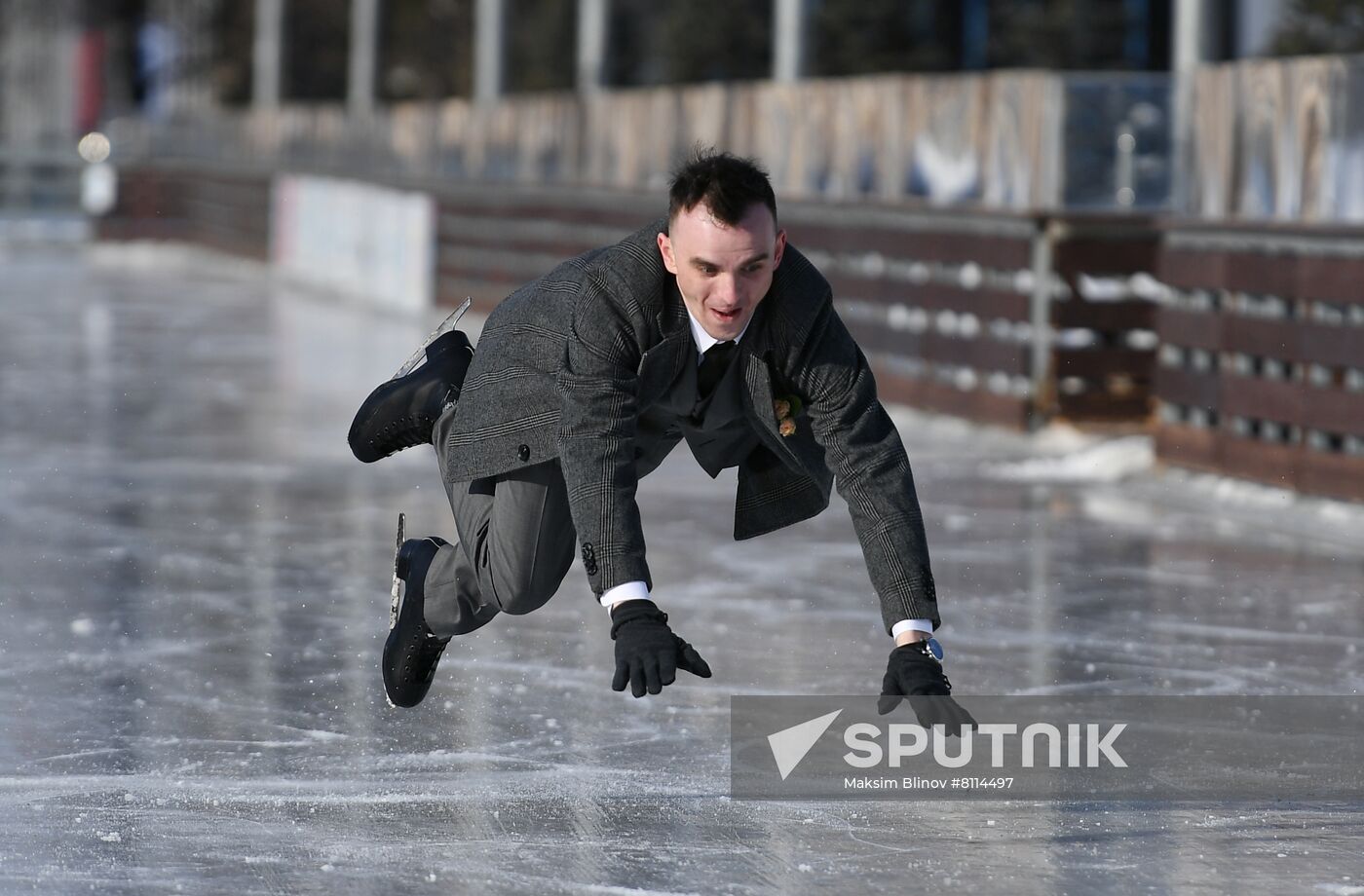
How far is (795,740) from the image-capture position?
21.4 feet

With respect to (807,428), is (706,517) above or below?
below

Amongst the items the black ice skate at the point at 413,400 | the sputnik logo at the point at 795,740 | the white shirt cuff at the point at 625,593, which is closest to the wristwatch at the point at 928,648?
the white shirt cuff at the point at 625,593

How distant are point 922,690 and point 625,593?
0.64 metres

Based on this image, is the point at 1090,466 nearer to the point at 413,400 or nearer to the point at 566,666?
the point at 566,666

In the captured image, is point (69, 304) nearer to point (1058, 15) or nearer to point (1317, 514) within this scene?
point (1058, 15)

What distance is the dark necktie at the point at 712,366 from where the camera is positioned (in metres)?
5.14

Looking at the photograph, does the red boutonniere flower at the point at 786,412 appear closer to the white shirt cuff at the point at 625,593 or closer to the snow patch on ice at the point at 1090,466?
the white shirt cuff at the point at 625,593

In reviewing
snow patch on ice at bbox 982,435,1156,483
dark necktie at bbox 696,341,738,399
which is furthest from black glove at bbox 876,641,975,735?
snow patch on ice at bbox 982,435,1156,483

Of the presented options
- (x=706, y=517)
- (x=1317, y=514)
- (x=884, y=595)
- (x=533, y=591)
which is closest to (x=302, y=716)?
(x=533, y=591)

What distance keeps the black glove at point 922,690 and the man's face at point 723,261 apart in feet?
2.55

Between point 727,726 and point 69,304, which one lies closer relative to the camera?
point 727,726

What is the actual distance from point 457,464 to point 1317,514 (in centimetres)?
637

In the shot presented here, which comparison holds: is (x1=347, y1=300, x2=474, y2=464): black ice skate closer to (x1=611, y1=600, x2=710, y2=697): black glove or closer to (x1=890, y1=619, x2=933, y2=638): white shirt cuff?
(x1=611, y1=600, x2=710, y2=697): black glove

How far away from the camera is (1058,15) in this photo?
26969 millimetres
